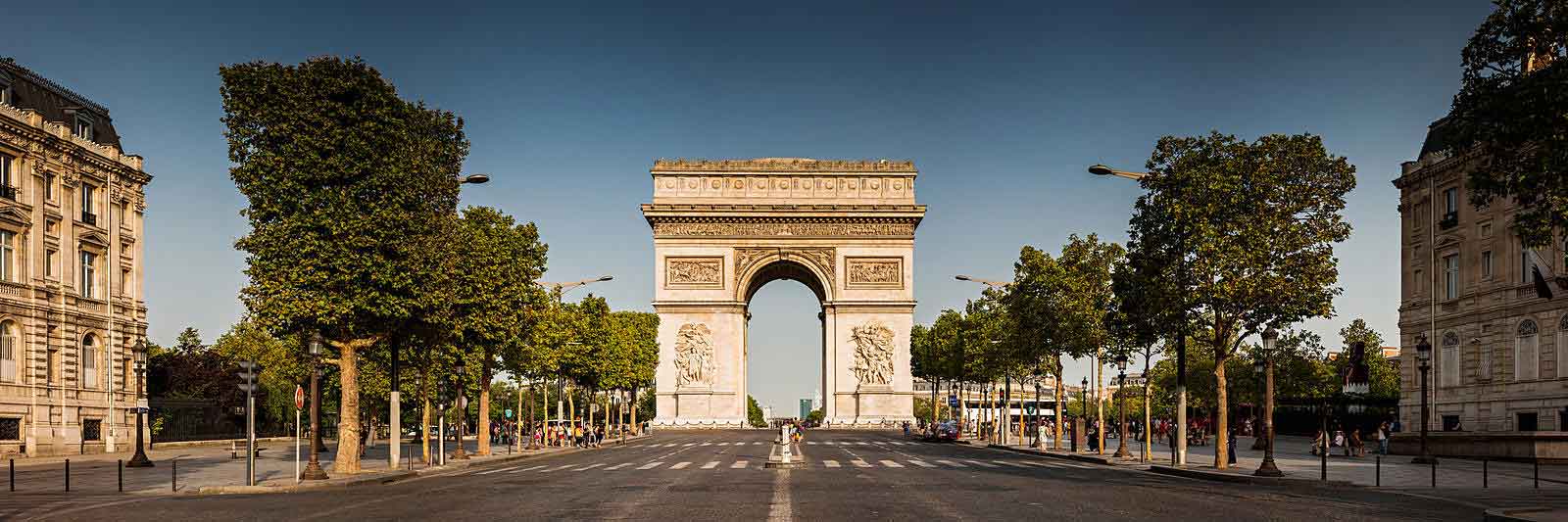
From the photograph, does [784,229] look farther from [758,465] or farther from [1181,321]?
[1181,321]

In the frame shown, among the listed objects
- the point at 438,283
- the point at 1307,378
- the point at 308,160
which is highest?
the point at 308,160

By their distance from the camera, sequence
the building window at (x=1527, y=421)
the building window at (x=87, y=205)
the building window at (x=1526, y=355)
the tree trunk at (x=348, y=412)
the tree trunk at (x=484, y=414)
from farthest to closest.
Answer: the building window at (x=87, y=205) < the tree trunk at (x=484, y=414) < the building window at (x=1527, y=421) < the building window at (x=1526, y=355) < the tree trunk at (x=348, y=412)

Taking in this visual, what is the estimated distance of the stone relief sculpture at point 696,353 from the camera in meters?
99.7

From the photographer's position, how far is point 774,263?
103 m

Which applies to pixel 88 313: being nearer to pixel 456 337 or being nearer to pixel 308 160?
pixel 456 337

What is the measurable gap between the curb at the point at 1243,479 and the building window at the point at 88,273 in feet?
156

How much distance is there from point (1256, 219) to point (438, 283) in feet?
73.0

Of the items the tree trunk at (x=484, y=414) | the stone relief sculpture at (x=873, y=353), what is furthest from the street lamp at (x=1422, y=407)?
the stone relief sculpture at (x=873, y=353)

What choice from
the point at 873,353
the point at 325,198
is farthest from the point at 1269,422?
the point at 873,353

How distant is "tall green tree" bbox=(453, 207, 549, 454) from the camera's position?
130ft

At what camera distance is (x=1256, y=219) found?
122 ft

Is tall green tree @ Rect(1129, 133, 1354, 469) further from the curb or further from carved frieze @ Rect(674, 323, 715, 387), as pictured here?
carved frieze @ Rect(674, 323, 715, 387)

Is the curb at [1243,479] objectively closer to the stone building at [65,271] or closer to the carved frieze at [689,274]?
the stone building at [65,271]

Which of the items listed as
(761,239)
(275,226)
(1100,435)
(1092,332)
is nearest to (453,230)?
(275,226)
